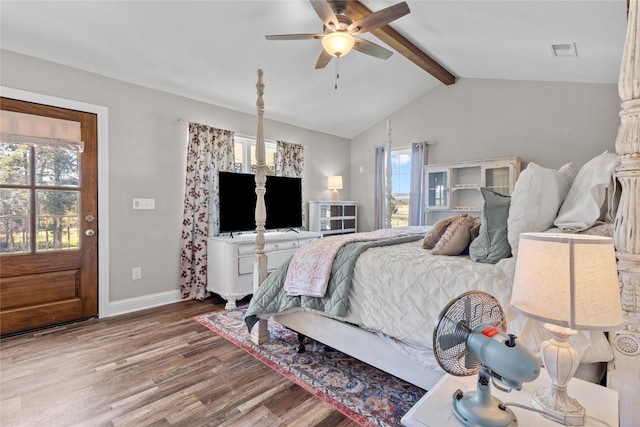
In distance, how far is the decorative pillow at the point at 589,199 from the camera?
1.49m

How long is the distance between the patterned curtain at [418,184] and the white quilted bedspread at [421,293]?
288 centimetres

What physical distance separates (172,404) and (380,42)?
3.75 meters

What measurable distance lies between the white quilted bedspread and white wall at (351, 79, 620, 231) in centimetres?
287

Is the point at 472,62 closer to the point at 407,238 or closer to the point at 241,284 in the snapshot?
the point at 407,238

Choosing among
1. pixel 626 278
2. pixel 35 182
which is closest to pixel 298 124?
pixel 35 182

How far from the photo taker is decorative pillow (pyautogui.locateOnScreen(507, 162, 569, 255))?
1.52 metres

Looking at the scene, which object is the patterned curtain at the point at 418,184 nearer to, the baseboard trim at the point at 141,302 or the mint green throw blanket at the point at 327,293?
the mint green throw blanket at the point at 327,293

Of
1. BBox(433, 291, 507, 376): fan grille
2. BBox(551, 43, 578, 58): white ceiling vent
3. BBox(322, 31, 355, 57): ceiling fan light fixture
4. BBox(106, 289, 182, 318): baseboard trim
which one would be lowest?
BBox(106, 289, 182, 318): baseboard trim

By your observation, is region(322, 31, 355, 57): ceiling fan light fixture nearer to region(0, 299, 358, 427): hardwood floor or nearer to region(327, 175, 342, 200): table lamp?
region(0, 299, 358, 427): hardwood floor

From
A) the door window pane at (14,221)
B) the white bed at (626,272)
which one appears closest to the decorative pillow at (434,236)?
the white bed at (626,272)

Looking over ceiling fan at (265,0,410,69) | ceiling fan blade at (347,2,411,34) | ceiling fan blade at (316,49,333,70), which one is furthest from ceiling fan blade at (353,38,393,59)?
ceiling fan blade at (316,49,333,70)

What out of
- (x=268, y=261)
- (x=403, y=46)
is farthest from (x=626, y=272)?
(x=268, y=261)

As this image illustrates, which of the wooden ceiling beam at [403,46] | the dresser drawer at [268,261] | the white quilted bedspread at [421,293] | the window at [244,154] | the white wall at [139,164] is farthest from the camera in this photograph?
the window at [244,154]

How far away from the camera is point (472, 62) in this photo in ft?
12.4
